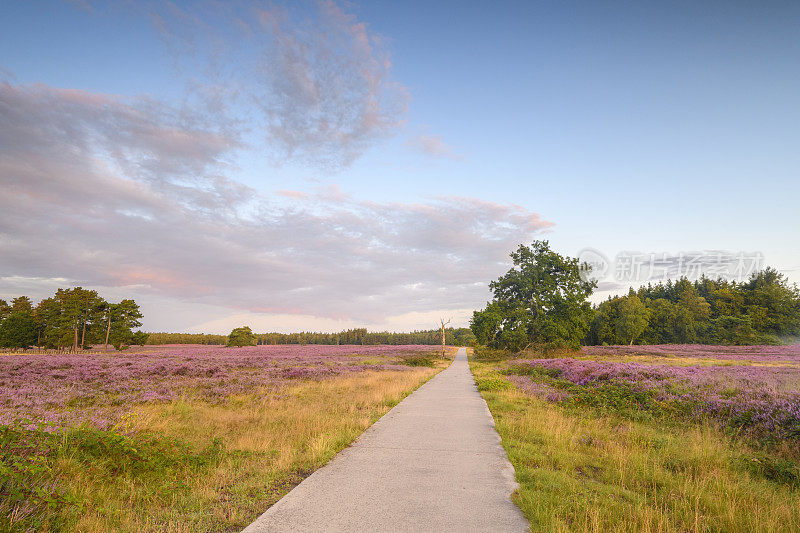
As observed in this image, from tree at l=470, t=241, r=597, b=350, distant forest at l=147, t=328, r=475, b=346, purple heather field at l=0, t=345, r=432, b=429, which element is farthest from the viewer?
distant forest at l=147, t=328, r=475, b=346

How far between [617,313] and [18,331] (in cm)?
10874

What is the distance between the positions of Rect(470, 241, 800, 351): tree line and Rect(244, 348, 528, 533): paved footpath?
110ft

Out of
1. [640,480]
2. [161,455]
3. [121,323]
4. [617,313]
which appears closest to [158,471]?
[161,455]

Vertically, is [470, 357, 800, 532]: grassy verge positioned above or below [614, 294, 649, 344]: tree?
below

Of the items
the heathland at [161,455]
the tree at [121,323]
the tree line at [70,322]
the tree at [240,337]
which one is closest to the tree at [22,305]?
the tree line at [70,322]

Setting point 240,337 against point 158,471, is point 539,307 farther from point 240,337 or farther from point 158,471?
point 240,337

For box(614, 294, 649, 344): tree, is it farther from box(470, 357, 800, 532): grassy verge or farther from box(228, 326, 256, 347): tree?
box(228, 326, 256, 347): tree

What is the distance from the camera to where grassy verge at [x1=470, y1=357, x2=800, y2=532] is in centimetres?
423

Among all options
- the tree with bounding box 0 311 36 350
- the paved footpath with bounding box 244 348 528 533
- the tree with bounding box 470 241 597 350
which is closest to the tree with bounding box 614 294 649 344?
the tree with bounding box 470 241 597 350

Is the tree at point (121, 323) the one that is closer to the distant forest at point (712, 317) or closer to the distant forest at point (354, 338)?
the distant forest at point (354, 338)

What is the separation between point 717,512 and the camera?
15.0 feet

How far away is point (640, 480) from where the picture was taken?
19.0 feet

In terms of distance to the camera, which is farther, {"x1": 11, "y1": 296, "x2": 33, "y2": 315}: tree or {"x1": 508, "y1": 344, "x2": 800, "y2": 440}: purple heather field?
{"x1": 11, "y1": 296, "x2": 33, "y2": 315}: tree

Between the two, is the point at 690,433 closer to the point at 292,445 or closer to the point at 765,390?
the point at 765,390
